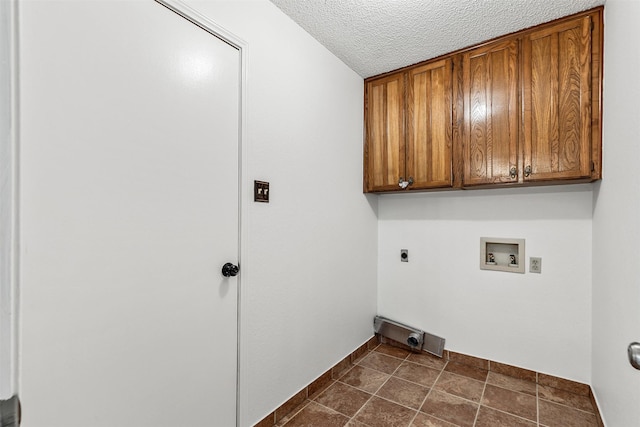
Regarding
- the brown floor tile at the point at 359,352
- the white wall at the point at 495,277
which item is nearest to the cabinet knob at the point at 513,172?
the white wall at the point at 495,277

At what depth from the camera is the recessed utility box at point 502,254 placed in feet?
7.10

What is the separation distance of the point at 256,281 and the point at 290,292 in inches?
11.5

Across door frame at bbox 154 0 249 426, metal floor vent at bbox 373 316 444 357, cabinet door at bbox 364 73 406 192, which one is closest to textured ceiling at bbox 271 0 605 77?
cabinet door at bbox 364 73 406 192

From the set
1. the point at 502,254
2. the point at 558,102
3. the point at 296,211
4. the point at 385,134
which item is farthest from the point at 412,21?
the point at 502,254

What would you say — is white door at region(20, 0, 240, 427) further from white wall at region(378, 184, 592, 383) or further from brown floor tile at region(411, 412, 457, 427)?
white wall at region(378, 184, 592, 383)

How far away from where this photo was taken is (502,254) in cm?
226

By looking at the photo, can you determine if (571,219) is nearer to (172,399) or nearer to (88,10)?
(172,399)

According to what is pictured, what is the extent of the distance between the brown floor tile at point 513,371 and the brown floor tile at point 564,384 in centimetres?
4

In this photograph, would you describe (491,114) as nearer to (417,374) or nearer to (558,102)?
(558,102)

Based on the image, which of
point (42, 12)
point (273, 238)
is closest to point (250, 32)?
point (42, 12)

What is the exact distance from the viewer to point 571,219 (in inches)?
78.6

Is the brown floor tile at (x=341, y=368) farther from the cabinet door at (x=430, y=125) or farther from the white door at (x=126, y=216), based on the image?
the cabinet door at (x=430, y=125)

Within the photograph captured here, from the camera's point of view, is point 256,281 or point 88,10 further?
point 256,281

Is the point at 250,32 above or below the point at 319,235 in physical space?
above
